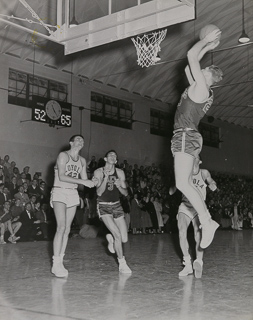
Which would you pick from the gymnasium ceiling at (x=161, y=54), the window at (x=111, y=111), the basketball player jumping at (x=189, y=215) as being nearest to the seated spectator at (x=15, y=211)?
the gymnasium ceiling at (x=161, y=54)

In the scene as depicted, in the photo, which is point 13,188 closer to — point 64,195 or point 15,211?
point 15,211

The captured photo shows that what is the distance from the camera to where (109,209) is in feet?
20.7

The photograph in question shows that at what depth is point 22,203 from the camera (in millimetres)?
13664

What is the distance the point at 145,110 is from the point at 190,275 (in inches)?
758

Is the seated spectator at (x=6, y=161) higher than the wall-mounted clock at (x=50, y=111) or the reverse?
the reverse

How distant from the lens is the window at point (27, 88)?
713 inches

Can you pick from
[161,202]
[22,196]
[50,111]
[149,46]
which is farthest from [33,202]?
[149,46]

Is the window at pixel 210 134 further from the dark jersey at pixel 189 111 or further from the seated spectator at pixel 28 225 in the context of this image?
the dark jersey at pixel 189 111

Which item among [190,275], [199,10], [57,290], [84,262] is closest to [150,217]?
[199,10]

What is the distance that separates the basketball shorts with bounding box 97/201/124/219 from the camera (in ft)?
20.7

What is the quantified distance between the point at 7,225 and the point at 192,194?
8998mm

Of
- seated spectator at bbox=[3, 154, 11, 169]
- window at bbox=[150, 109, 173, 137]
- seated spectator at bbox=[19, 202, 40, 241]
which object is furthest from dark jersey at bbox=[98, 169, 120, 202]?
window at bbox=[150, 109, 173, 137]

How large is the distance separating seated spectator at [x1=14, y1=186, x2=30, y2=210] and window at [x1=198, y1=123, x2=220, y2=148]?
1655 cm

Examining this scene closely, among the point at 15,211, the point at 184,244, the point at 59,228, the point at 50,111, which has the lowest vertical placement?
the point at 184,244
